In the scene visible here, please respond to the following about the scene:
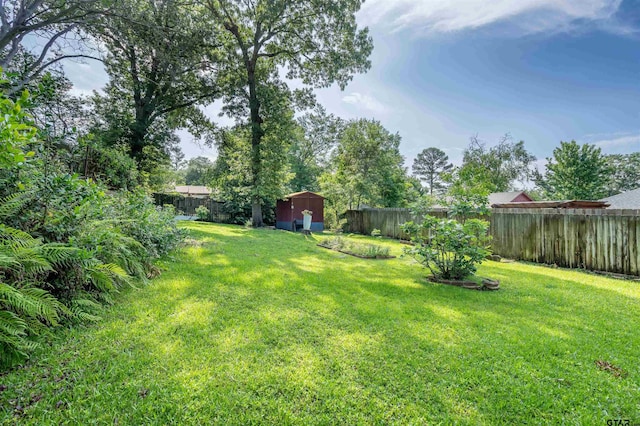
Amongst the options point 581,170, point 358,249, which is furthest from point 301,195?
point 581,170

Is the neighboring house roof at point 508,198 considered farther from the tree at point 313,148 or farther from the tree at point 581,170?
the tree at point 313,148

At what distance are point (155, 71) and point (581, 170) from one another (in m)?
29.4

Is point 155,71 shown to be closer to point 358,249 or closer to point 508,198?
point 358,249

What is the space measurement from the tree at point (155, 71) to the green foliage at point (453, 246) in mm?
8540

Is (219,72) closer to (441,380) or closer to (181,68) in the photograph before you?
(181,68)

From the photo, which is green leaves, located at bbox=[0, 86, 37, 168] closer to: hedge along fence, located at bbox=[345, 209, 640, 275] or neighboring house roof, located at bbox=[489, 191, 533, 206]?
hedge along fence, located at bbox=[345, 209, 640, 275]

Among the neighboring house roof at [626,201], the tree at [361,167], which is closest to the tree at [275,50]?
the tree at [361,167]

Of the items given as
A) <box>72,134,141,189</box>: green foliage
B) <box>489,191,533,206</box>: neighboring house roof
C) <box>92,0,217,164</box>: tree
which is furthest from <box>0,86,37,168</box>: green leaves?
<box>489,191,533,206</box>: neighboring house roof

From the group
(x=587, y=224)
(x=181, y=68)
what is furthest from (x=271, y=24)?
(x=587, y=224)

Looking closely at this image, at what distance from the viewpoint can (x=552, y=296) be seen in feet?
12.5

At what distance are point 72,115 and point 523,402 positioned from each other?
38.8 feet

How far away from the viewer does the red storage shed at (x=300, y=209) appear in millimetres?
14430

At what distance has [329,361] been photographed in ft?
6.46

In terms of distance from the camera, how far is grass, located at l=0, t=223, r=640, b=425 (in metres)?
1.50
